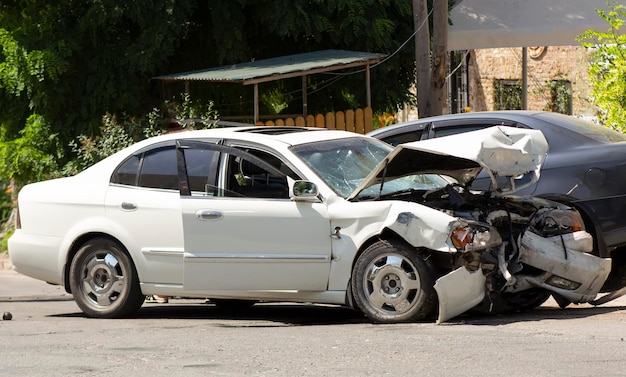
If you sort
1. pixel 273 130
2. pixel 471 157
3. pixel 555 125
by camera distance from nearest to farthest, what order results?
pixel 471 157 < pixel 273 130 < pixel 555 125

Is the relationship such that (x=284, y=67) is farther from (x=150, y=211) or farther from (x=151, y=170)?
(x=150, y=211)

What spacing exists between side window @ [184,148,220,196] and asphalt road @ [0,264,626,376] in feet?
3.73

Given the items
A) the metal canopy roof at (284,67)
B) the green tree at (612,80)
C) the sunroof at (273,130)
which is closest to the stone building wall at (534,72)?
the metal canopy roof at (284,67)

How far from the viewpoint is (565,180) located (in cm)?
1089

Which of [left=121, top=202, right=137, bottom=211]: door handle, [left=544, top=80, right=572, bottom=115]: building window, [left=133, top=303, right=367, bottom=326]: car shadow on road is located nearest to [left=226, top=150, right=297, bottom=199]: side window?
[left=121, top=202, right=137, bottom=211]: door handle

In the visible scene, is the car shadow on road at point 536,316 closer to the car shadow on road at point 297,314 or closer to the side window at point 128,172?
the car shadow on road at point 297,314

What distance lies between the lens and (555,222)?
963 cm

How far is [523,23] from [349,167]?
9548 mm

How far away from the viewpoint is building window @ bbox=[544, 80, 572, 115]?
29875 millimetres

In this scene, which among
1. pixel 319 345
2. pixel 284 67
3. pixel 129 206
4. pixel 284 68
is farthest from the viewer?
pixel 284 67

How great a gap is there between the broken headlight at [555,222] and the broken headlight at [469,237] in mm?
688

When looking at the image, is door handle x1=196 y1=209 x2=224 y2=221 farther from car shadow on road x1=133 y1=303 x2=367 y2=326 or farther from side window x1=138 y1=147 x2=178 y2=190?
car shadow on road x1=133 y1=303 x2=367 y2=326

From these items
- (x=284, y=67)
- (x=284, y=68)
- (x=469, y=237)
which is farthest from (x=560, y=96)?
(x=469, y=237)

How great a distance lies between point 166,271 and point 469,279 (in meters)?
2.71
